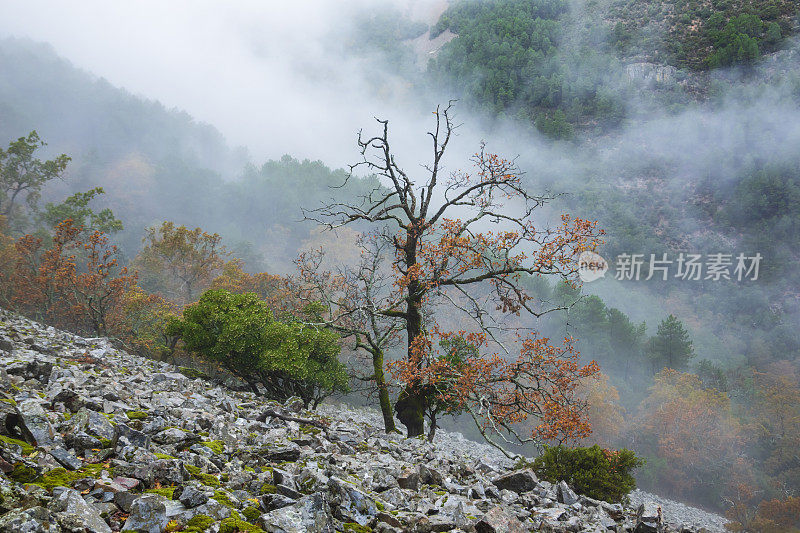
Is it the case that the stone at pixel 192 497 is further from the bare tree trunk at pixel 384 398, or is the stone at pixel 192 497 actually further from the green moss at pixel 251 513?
the bare tree trunk at pixel 384 398

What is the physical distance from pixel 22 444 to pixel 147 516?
1467mm

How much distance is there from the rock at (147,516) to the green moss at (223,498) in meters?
0.67

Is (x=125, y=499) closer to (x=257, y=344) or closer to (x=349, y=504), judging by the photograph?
(x=349, y=504)

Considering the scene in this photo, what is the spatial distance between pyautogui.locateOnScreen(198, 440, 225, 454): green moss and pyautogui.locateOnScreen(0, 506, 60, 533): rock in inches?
110

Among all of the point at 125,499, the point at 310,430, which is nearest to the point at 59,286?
the point at 310,430

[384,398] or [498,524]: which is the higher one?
[384,398]

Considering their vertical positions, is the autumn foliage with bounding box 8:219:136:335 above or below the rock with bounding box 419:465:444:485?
above

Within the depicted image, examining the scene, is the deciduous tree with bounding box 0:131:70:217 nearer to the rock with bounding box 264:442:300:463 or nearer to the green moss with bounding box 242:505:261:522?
the rock with bounding box 264:442:300:463

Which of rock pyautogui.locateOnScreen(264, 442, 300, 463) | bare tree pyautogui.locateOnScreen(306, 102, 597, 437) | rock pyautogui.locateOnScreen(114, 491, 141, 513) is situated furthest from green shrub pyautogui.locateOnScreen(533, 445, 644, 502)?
rock pyautogui.locateOnScreen(114, 491, 141, 513)

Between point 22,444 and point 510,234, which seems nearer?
point 22,444

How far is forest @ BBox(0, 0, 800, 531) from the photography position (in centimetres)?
1486

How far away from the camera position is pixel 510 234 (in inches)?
466

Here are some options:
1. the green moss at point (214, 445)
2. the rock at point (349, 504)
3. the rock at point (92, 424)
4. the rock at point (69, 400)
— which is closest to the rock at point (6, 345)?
the rock at point (69, 400)

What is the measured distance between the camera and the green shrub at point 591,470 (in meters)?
9.44
